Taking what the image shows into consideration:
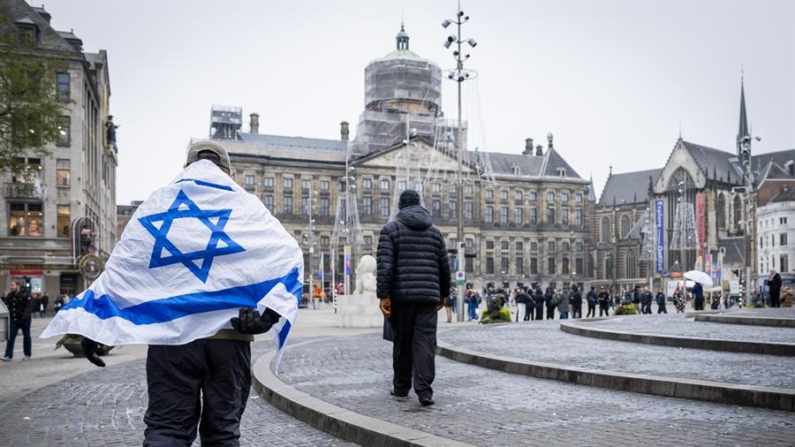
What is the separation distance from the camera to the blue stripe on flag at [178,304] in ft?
12.8

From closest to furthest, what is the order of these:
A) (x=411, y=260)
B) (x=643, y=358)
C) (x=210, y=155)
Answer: (x=210, y=155)
(x=411, y=260)
(x=643, y=358)

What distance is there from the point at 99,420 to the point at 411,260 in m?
3.45

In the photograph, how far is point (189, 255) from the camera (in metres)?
4.03

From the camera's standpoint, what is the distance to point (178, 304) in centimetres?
393

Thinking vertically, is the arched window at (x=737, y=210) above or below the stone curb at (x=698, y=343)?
above

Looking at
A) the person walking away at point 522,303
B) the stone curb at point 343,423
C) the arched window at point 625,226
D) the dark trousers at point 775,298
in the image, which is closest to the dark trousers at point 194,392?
the stone curb at point 343,423

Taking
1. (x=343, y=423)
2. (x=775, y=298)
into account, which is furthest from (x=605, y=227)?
(x=343, y=423)

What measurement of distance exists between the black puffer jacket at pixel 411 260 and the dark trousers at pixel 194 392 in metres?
3.63

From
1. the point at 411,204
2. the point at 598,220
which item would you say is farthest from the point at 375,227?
the point at 411,204

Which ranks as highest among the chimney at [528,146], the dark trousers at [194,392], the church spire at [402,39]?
the church spire at [402,39]

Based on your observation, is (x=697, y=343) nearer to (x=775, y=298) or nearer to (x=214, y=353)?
(x=214, y=353)

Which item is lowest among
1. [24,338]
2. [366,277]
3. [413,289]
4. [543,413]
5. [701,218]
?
[24,338]

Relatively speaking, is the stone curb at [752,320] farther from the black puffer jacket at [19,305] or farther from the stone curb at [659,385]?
the black puffer jacket at [19,305]

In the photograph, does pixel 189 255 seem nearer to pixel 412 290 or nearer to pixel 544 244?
pixel 412 290
